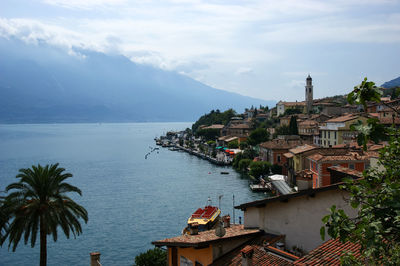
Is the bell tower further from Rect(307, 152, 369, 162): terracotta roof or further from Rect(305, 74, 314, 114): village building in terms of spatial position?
Rect(307, 152, 369, 162): terracotta roof

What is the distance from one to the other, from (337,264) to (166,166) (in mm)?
76186

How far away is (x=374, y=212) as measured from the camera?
416cm

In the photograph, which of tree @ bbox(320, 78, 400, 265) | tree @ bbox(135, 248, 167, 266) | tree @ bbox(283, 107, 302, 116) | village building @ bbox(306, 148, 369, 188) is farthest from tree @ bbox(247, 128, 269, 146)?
tree @ bbox(320, 78, 400, 265)

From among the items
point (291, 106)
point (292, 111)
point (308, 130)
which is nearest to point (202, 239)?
point (308, 130)

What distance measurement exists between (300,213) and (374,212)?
5.36 metres

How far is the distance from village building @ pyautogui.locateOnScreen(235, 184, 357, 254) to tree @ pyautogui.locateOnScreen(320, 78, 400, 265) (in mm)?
4240

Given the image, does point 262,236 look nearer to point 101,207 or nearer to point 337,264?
point 337,264

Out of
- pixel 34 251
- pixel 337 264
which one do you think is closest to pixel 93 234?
pixel 34 251

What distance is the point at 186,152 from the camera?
393 ft

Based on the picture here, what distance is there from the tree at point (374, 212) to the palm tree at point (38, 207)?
46.6ft

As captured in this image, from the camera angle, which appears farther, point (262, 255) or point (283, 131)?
point (283, 131)

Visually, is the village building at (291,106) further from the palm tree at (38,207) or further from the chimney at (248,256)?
the chimney at (248,256)

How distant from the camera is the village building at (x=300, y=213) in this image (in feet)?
29.2

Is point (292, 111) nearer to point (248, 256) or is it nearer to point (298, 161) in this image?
point (298, 161)
